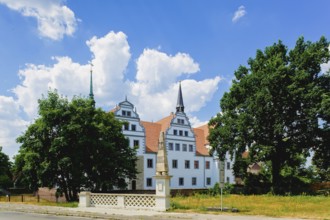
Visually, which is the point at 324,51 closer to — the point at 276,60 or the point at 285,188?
the point at 276,60

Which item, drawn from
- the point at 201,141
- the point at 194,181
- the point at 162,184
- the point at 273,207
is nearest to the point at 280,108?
the point at 273,207

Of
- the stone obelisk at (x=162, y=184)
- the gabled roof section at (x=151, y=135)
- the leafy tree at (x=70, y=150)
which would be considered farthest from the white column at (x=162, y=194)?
the gabled roof section at (x=151, y=135)

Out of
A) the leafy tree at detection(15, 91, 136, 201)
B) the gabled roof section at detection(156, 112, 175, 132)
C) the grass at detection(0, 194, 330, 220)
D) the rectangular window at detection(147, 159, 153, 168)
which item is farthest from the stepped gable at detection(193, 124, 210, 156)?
the grass at detection(0, 194, 330, 220)

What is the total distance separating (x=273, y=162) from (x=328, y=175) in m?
30.0

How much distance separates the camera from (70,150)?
29422 millimetres

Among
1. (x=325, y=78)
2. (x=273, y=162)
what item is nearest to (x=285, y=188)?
(x=273, y=162)

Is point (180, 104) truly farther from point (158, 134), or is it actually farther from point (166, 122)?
point (158, 134)

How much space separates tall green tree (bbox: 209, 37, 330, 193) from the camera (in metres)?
35.0

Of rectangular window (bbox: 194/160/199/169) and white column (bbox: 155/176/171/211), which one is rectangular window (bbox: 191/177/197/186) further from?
white column (bbox: 155/176/171/211)

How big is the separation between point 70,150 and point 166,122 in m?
29.9

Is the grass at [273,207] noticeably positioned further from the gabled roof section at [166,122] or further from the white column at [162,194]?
the gabled roof section at [166,122]

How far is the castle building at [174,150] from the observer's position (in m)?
50.9

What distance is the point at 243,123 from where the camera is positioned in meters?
36.2

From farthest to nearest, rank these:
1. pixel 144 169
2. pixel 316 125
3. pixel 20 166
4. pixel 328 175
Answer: pixel 328 175, pixel 144 169, pixel 316 125, pixel 20 166
